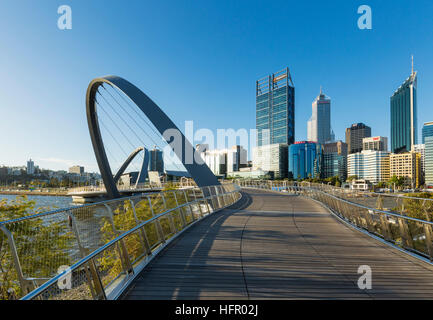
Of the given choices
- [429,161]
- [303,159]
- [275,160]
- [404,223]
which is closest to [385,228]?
[404,223]

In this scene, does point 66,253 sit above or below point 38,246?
below

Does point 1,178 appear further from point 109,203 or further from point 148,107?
point 109,203

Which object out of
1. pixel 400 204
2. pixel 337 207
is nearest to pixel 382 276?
pixel 400 204

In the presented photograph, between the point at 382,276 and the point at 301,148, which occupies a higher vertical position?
the point at 301,148

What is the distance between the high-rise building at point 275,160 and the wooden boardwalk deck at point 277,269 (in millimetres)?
141786

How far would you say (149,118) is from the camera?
22.8 m

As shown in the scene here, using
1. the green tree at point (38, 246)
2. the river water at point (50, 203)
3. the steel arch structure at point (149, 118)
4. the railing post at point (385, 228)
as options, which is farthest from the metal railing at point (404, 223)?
the steel arch structure at point (149, 118)

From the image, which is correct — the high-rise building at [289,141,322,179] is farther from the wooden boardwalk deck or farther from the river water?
the wooden boardwalk deck

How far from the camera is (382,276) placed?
423 cm

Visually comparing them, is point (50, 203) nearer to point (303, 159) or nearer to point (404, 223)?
point (404, 223)

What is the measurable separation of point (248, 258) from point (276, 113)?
15557 centimetres

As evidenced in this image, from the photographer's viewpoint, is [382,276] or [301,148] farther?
[301,148]

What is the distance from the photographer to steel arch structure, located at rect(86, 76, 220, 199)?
21.2 metres

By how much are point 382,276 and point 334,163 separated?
16667 cm
